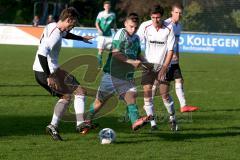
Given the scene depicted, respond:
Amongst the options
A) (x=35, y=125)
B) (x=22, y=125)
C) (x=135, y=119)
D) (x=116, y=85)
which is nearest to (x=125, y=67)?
(x=116, y=85)

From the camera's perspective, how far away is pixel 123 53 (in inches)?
392

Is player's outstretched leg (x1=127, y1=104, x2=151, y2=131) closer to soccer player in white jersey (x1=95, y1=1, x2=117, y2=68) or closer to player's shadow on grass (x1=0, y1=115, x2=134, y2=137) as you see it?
player's shadow on grass (x1=0, y1=115, x2=134, y2=137)

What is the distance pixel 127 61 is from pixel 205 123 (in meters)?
2.83

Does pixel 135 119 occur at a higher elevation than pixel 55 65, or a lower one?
lower

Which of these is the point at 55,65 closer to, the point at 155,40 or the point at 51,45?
the point at 51,45

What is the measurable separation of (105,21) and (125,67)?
13451 millimetres

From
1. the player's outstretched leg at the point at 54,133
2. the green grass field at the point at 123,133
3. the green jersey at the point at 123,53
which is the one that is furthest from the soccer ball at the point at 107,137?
the green jersey at the point at 123,53

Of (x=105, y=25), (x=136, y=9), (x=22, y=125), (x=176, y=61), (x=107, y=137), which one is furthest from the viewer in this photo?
(x=136, y=9)

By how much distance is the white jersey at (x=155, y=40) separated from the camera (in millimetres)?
11094

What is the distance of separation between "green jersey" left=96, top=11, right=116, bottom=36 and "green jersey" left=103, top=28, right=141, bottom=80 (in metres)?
13.2

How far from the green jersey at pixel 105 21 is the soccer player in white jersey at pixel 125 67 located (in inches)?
514

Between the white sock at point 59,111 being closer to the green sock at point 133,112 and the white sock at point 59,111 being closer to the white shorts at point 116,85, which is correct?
the white shorts at point 116,85

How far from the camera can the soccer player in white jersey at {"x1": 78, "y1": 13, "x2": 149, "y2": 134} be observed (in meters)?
9.88

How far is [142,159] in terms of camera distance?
27.7ft
